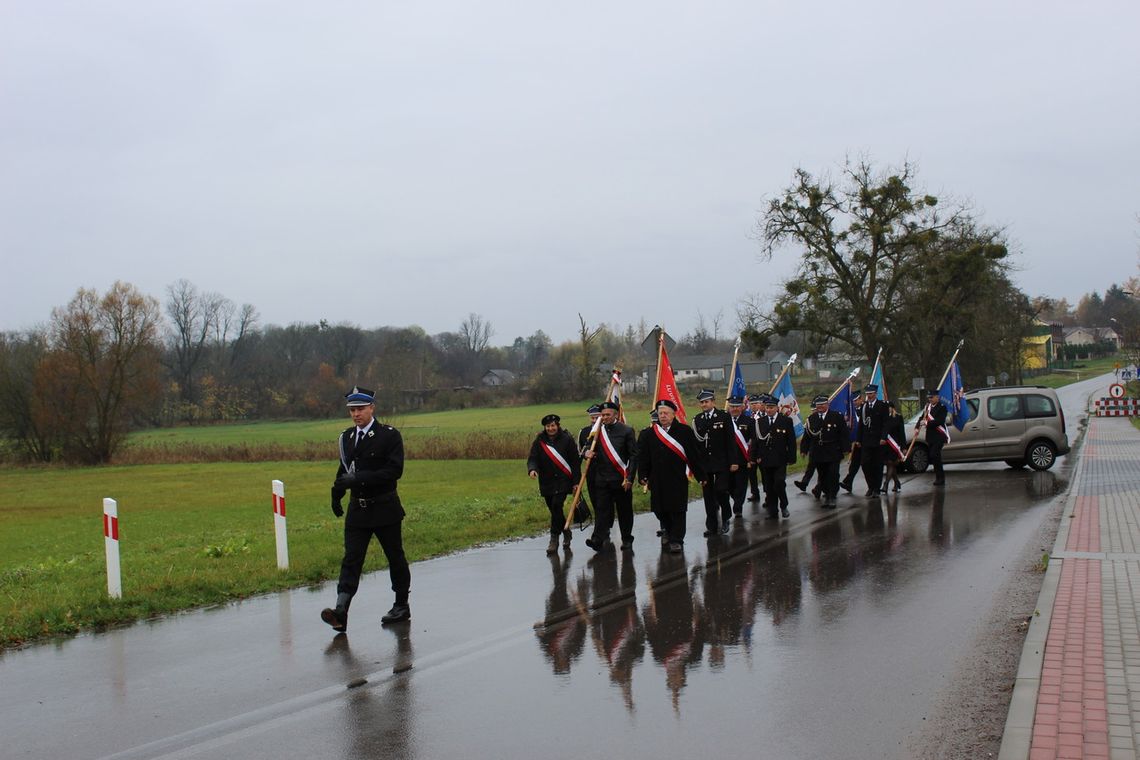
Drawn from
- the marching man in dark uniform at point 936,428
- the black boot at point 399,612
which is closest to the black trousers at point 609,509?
the black boot at point 399,612

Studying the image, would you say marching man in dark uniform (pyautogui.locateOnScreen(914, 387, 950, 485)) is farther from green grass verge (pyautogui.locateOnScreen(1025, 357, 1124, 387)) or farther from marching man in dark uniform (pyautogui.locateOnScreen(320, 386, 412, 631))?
green grass verge (pyautogui.locateOnScreen(1025, 357, 1124, 387))

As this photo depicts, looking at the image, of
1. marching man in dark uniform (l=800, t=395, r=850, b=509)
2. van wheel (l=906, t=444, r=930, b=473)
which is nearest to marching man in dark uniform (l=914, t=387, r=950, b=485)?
van wheel (l=906, t=444, r=930, b=473)

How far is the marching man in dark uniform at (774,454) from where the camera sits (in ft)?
51.5

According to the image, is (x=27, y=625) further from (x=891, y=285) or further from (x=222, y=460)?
(x=222, y=460)

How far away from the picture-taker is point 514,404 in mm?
94812

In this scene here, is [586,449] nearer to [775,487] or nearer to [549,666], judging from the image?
[775,487]

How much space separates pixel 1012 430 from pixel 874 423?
500 cm

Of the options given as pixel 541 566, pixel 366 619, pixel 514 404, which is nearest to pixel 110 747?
pixel 366 619

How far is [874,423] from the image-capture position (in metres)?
18.5

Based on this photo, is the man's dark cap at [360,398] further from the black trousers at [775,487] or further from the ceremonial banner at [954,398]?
the ceremonial banner at [954,398]

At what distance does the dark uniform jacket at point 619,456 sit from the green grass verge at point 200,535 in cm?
→ 212

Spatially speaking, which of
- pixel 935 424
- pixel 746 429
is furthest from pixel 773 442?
pixel 935 424

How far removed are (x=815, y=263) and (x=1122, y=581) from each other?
102 feet

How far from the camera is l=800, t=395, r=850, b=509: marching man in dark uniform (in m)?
16.8
